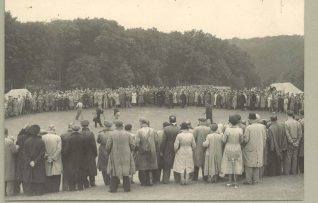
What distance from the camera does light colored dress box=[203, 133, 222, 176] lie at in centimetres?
1189

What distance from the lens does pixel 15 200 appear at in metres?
10.9

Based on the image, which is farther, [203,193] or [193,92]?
[193,92]

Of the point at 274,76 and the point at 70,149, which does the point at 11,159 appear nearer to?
the point at 70,149

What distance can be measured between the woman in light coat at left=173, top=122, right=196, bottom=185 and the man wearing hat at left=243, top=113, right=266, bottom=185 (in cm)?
124

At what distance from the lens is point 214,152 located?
1191cm

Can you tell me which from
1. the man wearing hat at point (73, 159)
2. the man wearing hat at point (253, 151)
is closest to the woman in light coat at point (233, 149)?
the man wearing hat at point (253, 151)

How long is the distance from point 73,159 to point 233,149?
145 inches

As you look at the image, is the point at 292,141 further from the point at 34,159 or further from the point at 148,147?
the point at 34,159

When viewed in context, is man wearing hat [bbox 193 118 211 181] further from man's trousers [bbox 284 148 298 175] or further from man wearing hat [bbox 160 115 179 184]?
man's trousers [bbox 284 148 298 175]

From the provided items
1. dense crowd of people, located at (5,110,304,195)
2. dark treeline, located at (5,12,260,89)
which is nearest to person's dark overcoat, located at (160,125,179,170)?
dense crowd of people, located at (5,110,304,195)

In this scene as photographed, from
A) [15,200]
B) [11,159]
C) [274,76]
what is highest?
[274,76]

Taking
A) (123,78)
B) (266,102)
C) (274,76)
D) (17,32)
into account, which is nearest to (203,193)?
(17,32)

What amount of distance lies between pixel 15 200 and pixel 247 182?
5252mm

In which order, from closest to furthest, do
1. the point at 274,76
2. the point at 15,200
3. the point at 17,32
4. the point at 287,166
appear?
the point at 15,200
the point at 287,166
the point at 17,32
the point at 274,76
